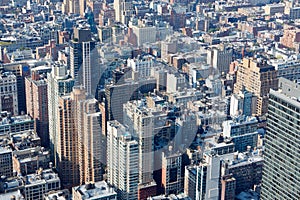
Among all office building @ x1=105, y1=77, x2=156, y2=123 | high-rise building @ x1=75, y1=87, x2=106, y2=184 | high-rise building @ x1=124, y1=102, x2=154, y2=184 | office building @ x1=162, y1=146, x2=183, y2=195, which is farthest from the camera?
office building @ x1=105, y1=77, x2=156, y2=123

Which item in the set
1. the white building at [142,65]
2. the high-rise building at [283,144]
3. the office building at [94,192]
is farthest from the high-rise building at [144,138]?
the white building at [142,65]

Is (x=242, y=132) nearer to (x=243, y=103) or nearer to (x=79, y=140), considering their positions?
(x=243, y=103)

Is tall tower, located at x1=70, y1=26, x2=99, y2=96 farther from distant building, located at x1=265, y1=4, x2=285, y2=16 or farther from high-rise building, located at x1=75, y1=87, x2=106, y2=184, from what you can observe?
distant building, located at x1=265, y1=4, x2=285, y2=16

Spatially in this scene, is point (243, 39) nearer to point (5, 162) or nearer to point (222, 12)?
point (222, 12)

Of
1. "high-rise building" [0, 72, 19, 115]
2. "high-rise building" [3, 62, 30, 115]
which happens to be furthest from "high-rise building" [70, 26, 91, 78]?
"high-rise building" [0, 72, 19, 115]

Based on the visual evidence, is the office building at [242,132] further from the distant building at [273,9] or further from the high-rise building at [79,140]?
the distant building at [273,9]

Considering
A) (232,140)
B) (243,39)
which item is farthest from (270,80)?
(243,39)
